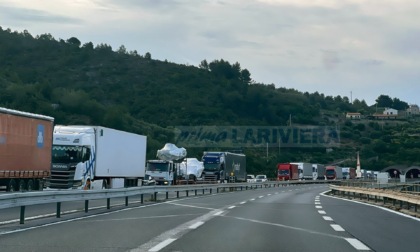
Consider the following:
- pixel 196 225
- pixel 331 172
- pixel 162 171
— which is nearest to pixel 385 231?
pixel 196 225

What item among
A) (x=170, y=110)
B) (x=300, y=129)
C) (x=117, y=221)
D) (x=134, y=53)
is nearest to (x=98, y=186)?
(x=117, y=221)

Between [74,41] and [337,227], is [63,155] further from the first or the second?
[74,41]

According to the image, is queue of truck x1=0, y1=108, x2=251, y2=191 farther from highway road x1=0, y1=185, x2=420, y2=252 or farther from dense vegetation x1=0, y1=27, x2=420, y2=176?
dense vegetation x1=0, y1=27, x2=420, y2=176

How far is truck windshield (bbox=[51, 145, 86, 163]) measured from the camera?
3338 centimetres

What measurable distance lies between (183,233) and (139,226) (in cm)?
195

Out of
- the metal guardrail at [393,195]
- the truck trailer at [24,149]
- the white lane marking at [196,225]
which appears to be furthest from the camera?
the truck trailer at [24,149]

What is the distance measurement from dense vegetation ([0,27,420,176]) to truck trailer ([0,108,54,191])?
76.7 m

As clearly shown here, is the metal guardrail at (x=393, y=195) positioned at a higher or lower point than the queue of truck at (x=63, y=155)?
lower

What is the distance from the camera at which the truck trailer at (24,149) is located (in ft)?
94.0

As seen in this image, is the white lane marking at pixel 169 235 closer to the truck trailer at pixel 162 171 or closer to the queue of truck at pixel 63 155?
the queue of truck at pixel 63 155

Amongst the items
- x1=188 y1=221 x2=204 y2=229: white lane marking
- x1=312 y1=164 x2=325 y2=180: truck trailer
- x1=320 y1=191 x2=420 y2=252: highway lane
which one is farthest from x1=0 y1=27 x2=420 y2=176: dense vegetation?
x1=188 y1=221 x2=204 y2=229: white lane marking

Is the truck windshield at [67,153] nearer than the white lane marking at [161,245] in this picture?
No

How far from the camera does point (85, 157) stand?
3359 centimetres

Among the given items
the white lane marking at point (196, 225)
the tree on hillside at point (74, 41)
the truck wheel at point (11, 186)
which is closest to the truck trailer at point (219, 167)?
the truck wheel at point (11, 186)
